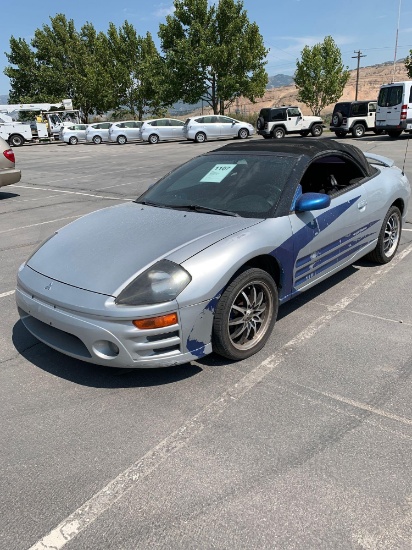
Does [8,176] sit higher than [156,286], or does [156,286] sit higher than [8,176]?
[156,286]

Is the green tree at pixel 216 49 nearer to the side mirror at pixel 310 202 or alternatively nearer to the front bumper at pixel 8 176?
the front bumper at pixel 8 176

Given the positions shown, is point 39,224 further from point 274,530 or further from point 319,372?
point 274,530

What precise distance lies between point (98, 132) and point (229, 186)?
102 feet

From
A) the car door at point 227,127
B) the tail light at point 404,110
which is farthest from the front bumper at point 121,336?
the car door at point 227,127

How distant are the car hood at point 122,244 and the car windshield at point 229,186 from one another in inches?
7.0

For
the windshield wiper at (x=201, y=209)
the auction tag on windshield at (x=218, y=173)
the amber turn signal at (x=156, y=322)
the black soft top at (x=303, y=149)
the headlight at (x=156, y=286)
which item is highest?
the black soft top at (x=303, y=149)

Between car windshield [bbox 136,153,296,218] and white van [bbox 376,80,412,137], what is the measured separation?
19559mm

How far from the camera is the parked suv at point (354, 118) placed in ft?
79.3

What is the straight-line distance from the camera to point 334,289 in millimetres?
4512

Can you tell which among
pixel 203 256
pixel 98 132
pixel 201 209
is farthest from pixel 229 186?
pixel 98 132

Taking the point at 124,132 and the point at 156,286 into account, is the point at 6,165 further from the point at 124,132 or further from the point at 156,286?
the point at 124,132

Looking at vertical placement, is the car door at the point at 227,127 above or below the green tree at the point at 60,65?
below

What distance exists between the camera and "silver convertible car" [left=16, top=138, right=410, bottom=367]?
9.02ft

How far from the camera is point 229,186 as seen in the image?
12.5 ft
